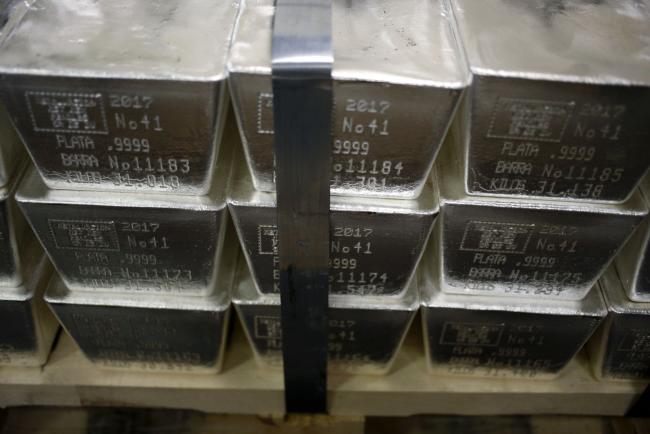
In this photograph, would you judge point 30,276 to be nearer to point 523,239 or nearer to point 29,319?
point 29,319

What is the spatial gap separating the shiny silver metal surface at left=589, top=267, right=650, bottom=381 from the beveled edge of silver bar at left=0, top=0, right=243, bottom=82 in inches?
28.5

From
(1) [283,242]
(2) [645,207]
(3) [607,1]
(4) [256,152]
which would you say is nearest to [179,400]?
(1) [283,242]

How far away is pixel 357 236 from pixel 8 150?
0.51 meters

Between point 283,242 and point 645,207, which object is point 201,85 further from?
point 645,207

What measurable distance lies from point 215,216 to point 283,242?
0.34ft

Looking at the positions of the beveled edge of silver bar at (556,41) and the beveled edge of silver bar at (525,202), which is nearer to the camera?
the beveled edge of silver bar at (556,41)

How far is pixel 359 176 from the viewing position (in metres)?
0.92

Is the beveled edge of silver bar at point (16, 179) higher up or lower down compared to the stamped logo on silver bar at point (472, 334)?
higher up

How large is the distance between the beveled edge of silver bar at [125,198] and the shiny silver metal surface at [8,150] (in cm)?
3

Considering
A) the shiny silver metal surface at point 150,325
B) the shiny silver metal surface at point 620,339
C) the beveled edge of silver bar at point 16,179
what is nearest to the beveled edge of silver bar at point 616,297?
the shiny silver metal surface at point 620,339

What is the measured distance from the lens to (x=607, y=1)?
95 centimetres

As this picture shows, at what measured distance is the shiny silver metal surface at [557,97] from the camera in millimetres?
829

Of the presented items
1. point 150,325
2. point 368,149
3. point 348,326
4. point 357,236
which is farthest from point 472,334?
point 150,325

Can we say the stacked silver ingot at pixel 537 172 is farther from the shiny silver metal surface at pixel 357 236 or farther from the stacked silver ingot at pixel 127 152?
the stacked silver ingot at pixel 127 152
